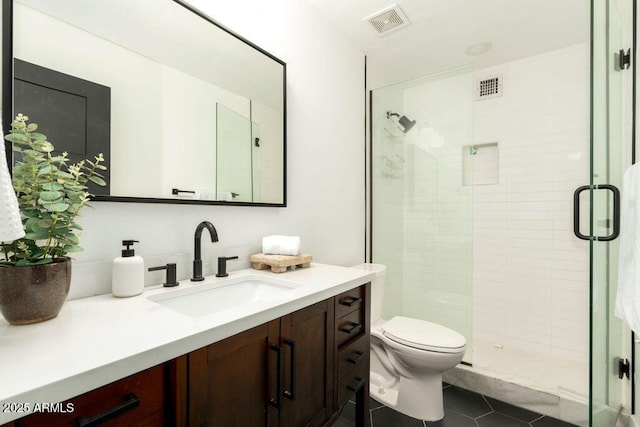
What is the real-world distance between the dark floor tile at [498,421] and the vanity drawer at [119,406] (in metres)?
1.76

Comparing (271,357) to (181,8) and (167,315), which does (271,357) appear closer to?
(167,315)

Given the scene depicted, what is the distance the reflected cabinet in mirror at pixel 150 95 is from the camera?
0.90m

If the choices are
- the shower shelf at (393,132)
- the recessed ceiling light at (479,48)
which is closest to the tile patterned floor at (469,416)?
the shower shelf at (393,132)

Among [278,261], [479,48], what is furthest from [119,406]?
[479,48]

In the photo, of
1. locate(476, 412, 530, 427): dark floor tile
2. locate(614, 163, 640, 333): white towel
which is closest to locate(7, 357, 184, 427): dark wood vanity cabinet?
locate(614, 163, 640, 333): white towel

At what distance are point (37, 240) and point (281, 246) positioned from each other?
2.85 ft

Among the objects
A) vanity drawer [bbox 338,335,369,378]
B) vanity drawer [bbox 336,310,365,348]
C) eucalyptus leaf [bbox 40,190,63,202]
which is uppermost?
eucalyptus leaf [bbox 40,190,63,202]

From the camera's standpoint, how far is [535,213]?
2.47 meters

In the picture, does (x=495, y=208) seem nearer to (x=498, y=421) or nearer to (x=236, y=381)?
(x=498, y=421)

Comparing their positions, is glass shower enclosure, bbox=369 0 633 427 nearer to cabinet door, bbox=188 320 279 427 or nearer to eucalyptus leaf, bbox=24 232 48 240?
cabinet door, bbox=188 320 279 427

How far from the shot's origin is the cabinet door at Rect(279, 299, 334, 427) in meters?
0.94

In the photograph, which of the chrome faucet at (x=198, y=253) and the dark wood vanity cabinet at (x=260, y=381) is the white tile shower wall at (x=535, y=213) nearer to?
the dark wood vanity cabinet at (x=260, y=381)

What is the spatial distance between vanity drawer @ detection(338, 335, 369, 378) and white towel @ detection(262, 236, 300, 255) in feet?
1.56

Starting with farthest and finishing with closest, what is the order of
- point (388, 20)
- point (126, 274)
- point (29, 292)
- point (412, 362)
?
1. point (388, 20)
2. point (412, 362)
3. point (126, 274)
4. point (29, 292)
